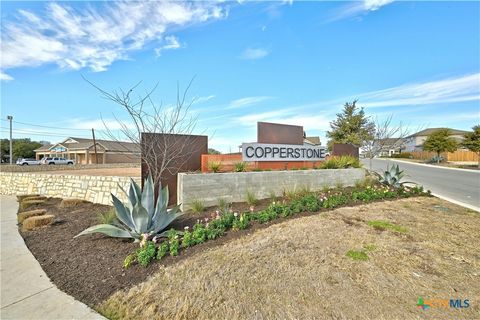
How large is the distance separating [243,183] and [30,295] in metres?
5.54

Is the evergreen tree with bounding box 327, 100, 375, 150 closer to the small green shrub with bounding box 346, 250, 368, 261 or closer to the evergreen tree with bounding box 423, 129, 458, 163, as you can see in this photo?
the evergreen tree with bounding box 423, 129, 458, 163

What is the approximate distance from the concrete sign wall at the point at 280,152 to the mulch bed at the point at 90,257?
3.65m

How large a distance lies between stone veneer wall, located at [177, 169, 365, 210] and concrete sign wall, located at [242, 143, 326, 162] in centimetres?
114

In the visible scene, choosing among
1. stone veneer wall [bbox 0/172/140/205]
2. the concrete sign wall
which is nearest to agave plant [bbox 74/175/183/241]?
stone veneer wall [bbox 0/172/140/205]

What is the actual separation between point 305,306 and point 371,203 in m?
5.86

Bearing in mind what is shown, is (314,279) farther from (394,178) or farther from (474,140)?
(474,140)

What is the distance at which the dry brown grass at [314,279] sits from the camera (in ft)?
8.31

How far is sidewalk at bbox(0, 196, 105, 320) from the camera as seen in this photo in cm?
258

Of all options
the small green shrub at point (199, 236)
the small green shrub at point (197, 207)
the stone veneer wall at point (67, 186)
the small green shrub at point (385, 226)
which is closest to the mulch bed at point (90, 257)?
the small green shrub at point (199, 236)

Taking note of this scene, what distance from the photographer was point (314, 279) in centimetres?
306

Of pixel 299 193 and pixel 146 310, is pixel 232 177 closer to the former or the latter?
pixel 299 193

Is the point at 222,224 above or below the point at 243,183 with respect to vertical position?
below

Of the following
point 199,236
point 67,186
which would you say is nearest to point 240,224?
point 199,236

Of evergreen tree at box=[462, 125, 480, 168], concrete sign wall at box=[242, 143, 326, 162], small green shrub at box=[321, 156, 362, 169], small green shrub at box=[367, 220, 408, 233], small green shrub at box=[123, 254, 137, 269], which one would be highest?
evergreen tree at box=[462, 125, 480, 168]
